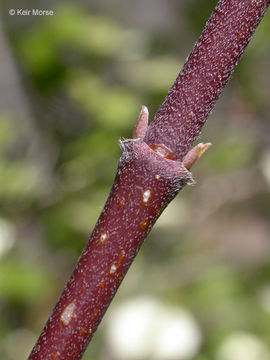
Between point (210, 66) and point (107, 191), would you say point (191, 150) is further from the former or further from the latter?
point (107, 191)

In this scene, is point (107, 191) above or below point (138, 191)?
below

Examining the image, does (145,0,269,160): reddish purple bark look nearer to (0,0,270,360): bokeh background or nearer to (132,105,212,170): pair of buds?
(132,105,212,170): pair of buds

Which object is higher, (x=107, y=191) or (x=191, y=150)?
(x=191, y=150)

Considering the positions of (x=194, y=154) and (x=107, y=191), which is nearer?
(x=194, y=154)

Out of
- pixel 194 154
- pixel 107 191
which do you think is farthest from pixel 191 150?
pixel 107 191

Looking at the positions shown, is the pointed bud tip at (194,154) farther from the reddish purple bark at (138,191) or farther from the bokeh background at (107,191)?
the bokeh background at (107,191)

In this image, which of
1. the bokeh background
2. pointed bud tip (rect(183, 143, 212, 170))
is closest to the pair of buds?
pointed bud tip (rect(183, 143, 212, 170))
